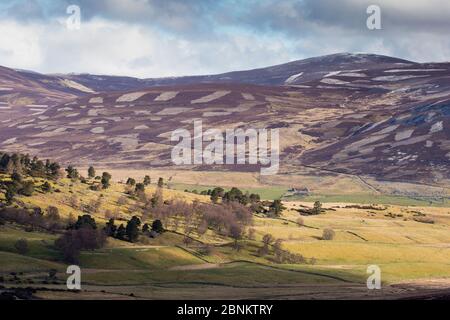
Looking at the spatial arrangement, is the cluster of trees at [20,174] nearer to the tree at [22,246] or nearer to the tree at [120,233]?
the tree at [120,233]

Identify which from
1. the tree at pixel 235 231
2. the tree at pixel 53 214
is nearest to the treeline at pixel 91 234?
the tree at pixel 53 214

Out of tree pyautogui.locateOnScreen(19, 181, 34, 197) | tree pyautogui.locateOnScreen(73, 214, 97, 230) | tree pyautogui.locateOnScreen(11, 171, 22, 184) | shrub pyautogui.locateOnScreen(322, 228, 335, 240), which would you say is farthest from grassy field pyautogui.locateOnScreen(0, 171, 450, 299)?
tree pyautogui.locateOnScreen(11, 171, 22, 184)

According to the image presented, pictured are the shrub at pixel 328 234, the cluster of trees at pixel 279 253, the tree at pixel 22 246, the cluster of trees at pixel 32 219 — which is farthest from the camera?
the shrub at pixel 328 234

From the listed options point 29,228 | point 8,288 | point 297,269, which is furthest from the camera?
point 29,228

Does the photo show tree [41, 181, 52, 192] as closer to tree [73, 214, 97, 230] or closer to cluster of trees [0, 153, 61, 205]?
cluster of trees [0, 153, 61, 205]

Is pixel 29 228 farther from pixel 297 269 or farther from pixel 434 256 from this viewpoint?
pixel 434 256

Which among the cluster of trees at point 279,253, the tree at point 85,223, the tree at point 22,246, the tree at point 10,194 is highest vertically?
the tree at point 10,194

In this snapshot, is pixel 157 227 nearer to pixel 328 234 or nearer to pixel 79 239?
pixel 79 239

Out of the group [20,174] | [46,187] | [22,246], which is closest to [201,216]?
[46,187]
